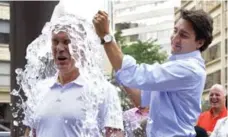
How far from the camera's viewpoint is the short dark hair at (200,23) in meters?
3.42

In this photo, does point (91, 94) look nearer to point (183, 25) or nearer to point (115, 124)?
point (115, 124)

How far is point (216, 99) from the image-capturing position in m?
7.02

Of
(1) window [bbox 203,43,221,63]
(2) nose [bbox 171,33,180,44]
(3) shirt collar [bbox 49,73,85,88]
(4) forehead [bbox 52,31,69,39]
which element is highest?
(4) forehead [bbox 52,31,69,39]

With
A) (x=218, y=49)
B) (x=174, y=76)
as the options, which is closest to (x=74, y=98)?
(x=174, y=76)

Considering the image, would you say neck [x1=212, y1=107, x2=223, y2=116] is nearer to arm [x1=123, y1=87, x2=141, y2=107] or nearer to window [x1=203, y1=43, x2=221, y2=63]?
arm [x1=123, y1=87, x2=141, y2=107]

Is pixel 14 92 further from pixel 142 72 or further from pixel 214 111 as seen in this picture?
pixel 214 111

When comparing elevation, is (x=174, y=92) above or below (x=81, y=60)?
below

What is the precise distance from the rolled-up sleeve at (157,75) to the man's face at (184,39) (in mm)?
160

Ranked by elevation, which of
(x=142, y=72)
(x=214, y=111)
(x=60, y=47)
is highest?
(x=60, y=47)

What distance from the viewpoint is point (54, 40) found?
3.47 m

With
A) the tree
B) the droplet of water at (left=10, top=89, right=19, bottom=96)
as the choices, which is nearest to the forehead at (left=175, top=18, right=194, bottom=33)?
the droplet of water at (left=10, top=89, right=19, bottom=96)

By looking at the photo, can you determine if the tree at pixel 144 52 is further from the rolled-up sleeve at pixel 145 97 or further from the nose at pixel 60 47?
the nose at pixel 60 47

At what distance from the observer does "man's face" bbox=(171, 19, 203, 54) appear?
338cm

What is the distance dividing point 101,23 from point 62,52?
0.44 m
